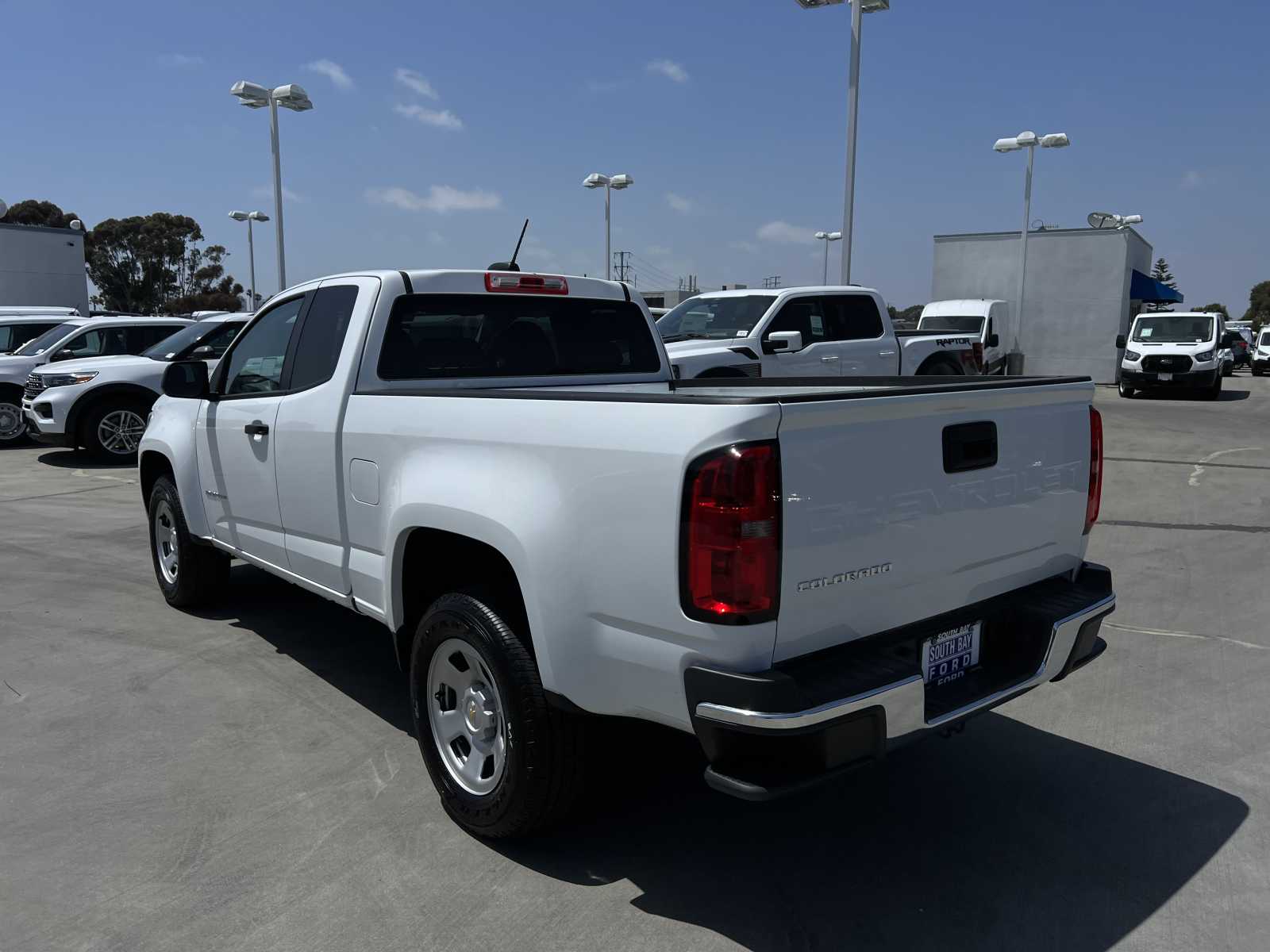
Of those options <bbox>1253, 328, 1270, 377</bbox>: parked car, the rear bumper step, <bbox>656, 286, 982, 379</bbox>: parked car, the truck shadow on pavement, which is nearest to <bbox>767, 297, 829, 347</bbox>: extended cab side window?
<bbox>656, 286, 982, 379</bbox>: parked car

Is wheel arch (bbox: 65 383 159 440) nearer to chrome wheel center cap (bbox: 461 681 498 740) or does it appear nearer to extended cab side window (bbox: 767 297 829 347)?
extended cab side window (bbox: 767 297 829 347)

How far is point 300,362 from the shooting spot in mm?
4430

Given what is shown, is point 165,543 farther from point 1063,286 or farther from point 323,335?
point 1063,286

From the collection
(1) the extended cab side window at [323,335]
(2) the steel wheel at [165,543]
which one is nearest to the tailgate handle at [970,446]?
(1) the extended cab side window at [323,335]

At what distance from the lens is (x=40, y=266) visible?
3825 cm

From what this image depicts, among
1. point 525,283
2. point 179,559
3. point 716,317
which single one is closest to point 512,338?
point 525,283

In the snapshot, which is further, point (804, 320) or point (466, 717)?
point (804, 320)

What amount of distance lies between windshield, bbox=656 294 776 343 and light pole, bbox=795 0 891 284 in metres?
3.91

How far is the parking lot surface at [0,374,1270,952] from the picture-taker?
9.34 feet

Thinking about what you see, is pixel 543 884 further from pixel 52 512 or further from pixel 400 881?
pixel 52 512

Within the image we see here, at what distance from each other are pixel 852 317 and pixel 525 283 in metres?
9.32

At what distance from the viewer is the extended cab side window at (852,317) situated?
13.0m

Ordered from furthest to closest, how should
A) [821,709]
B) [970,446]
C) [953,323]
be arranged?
[953,323] → [970,446] → [821,709]

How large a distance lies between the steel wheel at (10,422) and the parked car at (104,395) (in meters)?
1.85
